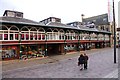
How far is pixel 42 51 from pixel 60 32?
550 centimetres

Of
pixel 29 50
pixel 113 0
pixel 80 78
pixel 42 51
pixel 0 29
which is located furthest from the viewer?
pixel 42 51

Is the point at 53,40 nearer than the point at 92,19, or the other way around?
the point at 53,40

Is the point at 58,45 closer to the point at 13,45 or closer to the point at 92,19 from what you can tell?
the point at 13,45

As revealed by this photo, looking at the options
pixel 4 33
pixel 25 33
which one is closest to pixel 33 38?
pixel 25 33

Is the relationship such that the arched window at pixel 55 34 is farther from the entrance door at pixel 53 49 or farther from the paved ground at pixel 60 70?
the paved ground at pixel 60 70

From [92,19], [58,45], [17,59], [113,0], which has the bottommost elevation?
[17,59]

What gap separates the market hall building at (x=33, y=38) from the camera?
71.6 feet

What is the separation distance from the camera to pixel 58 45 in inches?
1170

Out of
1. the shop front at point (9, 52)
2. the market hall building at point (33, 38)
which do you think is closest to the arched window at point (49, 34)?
the market hall building at point (33, 38)

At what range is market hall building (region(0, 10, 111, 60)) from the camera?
71.6 feet

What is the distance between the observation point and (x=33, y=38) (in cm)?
2469

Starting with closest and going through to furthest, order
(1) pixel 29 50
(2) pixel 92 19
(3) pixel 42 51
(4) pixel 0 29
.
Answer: (4) pixel 0 29
(1) pixel 29 50
(3) pixel 42 51
(2) pixel 92 19

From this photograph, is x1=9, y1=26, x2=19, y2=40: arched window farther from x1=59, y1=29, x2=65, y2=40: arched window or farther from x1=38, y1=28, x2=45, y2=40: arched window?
x1=59, y1=29, x2=65, y2=40: arched window

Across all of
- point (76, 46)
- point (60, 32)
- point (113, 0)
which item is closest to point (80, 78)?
point (113, 0)
